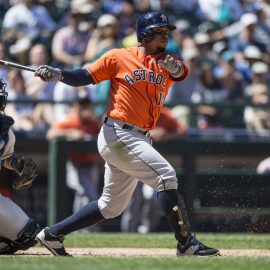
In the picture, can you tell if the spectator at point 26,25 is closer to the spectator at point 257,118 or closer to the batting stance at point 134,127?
the spectator at point 257,118

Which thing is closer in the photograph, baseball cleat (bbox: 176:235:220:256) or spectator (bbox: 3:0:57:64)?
baseball cleat (bbox: 176:235:220:256)

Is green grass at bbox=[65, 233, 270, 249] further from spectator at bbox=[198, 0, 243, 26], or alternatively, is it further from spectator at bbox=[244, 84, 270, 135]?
spectator at bbox=[198, 0, 243, 26]

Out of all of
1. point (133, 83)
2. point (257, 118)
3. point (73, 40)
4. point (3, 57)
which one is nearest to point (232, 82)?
point (257, 118)

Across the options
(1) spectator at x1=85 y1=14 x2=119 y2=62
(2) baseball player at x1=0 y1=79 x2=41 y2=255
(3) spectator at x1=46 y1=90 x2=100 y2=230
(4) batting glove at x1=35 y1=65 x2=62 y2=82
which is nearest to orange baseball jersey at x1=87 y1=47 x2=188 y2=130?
(4) batting glove at x1=35 y1=65 x2=62 y2=82

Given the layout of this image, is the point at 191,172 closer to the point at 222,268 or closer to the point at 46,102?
the point at 46,102

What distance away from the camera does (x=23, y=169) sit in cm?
722

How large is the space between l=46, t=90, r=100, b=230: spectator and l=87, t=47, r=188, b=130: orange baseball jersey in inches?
177

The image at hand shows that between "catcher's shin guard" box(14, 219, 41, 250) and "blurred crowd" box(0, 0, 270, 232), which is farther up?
"blurred crowd" box(0, 0, 270, 232)

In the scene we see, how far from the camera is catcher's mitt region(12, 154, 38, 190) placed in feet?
23.6

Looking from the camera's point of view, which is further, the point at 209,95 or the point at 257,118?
the point at 209,95

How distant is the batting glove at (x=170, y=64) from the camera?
267 inches

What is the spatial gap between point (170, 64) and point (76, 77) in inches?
29.6

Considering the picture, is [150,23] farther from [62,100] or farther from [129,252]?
[62,100]

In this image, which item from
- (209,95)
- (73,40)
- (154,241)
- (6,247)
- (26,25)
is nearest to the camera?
(6,247)
